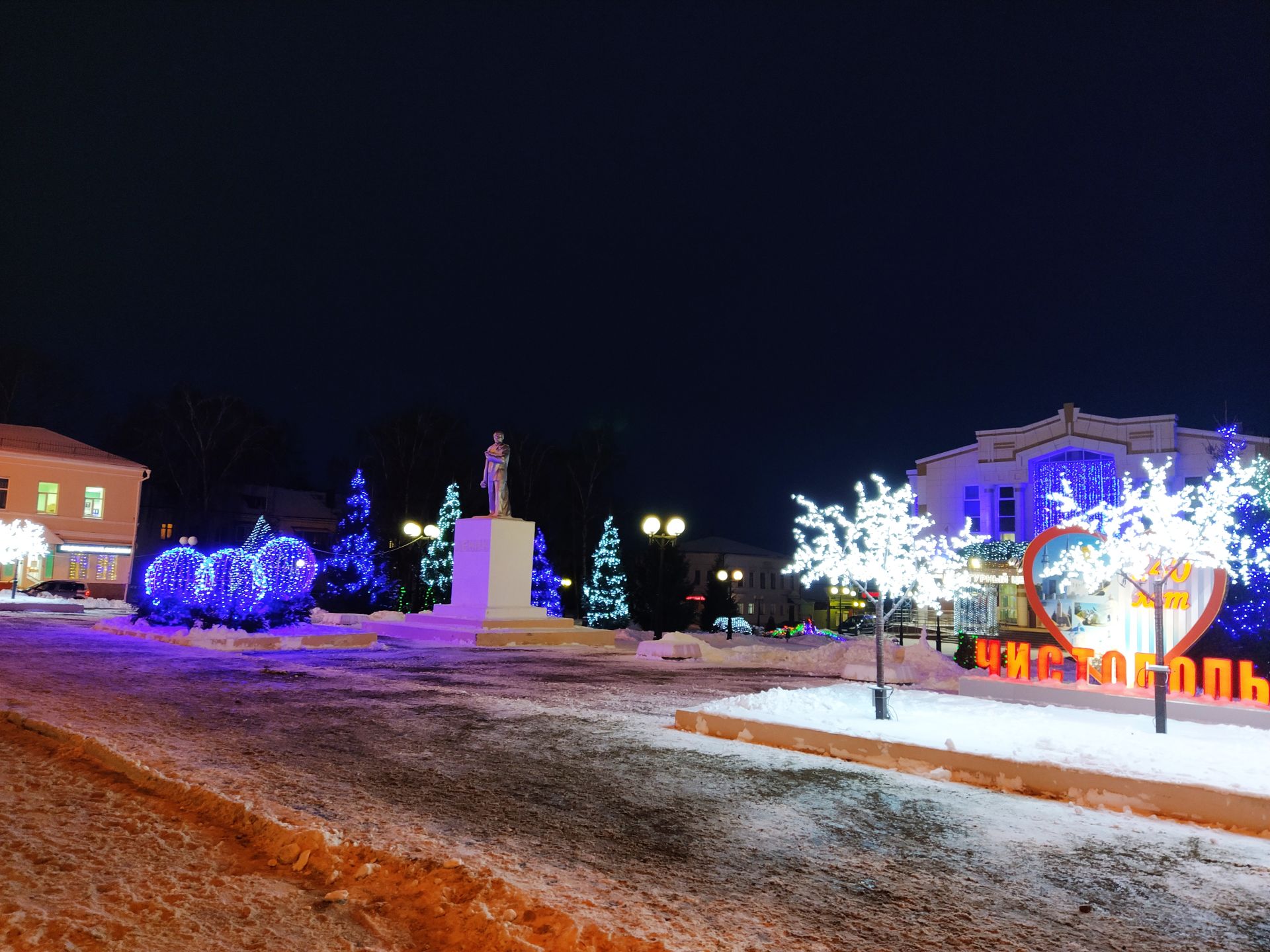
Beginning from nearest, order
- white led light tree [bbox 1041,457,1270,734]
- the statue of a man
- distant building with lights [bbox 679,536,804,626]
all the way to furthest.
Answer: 1. white led light tree [bbox 1041,457,1270,734]
2. the statue of a man
3. distant building with lights [bbox 679,536,804,626]

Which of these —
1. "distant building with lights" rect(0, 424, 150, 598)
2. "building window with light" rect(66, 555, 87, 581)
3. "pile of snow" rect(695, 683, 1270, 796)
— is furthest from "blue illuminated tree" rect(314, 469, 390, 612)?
"pile of snow" rect(695, 683, 1270, 796)

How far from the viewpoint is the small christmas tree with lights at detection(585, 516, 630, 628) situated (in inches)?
1281

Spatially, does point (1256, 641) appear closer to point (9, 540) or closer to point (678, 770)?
point (678, 770)

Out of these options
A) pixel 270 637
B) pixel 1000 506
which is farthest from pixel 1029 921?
pixel 1000 506

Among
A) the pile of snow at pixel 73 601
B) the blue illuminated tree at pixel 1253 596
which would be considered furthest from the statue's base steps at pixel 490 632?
the blue illuminated tree at pixel 1253 596

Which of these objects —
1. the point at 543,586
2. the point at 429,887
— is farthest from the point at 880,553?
the point at 543,586

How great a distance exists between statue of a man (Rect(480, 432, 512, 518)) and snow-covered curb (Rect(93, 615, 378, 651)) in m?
5.13

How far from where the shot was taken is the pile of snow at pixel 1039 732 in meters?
7.29

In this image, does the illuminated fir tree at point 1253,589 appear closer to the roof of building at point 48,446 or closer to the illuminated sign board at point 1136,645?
the illuminated sign board at point 1136,645

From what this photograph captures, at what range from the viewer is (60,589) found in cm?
3809

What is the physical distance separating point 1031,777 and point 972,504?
1228 inches

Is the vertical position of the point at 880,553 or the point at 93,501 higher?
the point at 93,501

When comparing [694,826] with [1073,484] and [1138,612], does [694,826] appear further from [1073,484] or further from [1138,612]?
[1073,484]

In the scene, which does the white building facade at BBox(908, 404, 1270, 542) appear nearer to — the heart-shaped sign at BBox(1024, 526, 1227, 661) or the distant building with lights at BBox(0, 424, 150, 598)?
the heart-shaped sign at BBox(1024, 526, 1227, 661)
